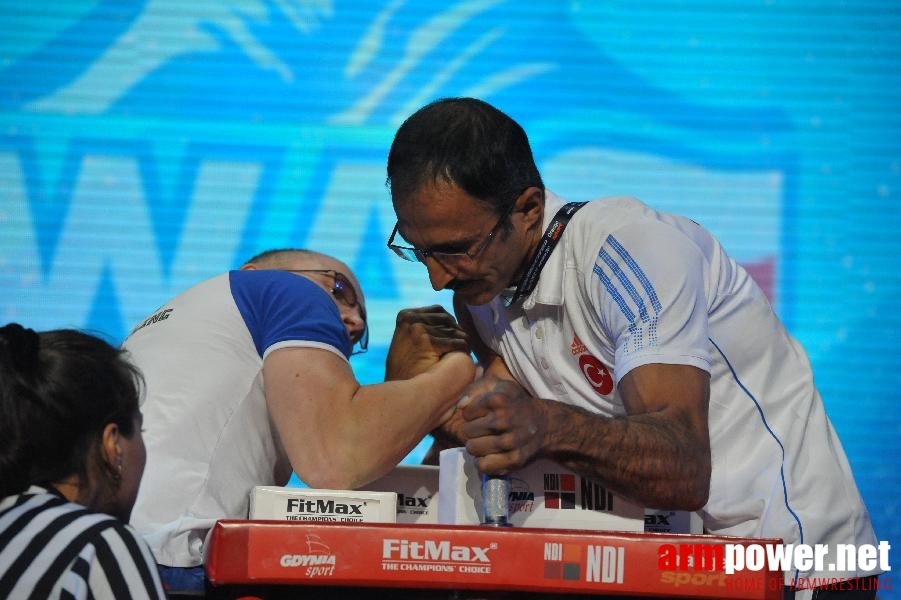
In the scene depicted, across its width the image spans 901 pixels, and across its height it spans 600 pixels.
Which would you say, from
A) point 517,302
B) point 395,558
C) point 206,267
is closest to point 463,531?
point 395,558

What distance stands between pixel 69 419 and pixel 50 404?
0.04 metres

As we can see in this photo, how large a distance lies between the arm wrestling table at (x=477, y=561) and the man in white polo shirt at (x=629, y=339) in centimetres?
30

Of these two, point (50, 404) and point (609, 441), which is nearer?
point (50, 404)

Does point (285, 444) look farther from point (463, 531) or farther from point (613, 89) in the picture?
point (613, 89)

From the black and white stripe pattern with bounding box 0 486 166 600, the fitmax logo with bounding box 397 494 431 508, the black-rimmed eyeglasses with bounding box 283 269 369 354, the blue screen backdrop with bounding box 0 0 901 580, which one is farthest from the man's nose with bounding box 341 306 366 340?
the blue screen backdrop with bounding box 0 0 901 580

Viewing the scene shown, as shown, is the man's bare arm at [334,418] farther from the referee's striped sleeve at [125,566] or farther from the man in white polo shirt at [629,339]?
the referee's striped sleeve at [125,566]

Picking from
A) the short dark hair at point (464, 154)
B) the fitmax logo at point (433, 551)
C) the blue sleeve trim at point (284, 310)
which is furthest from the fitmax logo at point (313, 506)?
the short dark hair at point (464, 154)

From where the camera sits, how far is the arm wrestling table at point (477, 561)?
146cm

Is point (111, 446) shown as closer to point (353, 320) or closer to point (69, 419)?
point (69, 419)

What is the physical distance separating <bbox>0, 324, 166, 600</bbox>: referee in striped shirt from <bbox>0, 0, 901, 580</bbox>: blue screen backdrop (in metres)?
2.74

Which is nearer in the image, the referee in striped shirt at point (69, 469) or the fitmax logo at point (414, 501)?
the referee in striped shirt at point (69, 469)

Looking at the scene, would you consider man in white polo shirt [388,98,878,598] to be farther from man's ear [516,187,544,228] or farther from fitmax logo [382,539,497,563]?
fitmax logo [382,539,497,563]

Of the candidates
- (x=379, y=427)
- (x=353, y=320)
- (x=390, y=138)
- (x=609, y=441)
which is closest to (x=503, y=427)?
(x=609, y=441)

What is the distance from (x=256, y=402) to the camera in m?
2.18
